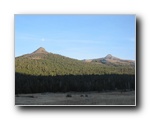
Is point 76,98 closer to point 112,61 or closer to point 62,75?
point 62,75

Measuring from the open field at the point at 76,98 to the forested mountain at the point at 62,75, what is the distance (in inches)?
2.5

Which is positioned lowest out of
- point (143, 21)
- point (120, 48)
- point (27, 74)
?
point (27, 74)

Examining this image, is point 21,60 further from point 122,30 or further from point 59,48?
point 122,30

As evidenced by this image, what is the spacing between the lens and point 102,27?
449cm

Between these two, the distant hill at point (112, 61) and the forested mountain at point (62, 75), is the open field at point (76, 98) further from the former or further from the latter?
the distant hill at point (112, 61)

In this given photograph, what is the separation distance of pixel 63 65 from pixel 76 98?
0.44 metres

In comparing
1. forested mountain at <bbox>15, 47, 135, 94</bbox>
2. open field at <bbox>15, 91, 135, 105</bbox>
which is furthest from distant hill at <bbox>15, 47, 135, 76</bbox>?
open field at <bbox>15, 91, 135, 105</bbox>

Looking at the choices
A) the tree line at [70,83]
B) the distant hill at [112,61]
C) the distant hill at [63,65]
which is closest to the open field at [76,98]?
the tree line at [70,83]

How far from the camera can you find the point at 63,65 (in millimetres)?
4523

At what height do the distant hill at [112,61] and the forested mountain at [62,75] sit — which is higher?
the distant hill at [112,61]

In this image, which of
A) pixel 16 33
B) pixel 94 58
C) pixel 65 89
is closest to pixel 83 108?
pixel 65 89

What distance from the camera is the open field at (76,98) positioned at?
4.45m

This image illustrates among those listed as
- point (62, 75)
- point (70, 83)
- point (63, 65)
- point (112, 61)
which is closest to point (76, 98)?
point (70, 83)

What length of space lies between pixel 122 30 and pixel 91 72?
2.14 feet
